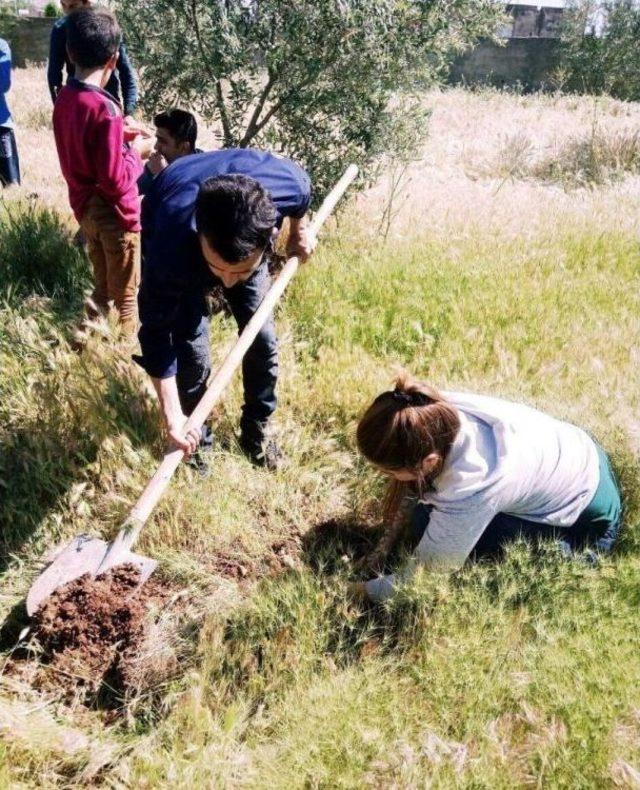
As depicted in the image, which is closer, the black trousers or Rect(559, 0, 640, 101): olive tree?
the black trousers

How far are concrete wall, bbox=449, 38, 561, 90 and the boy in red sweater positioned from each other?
21825 mm

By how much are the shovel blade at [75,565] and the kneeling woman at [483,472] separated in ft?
2.72

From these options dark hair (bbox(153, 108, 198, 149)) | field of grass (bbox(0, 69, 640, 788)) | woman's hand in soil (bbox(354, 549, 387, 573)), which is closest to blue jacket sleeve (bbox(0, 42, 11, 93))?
field of grass (bbox(0, 69, 640, 788))

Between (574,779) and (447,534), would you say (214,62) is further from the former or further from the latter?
(574,779)

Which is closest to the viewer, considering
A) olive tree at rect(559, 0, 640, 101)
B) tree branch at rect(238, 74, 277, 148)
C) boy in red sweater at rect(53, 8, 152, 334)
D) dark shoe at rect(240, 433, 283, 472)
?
dark shoe at rect(240, 433, 283, 472)

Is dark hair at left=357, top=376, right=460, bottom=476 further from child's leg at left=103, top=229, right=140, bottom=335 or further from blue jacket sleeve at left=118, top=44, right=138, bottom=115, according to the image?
blue jacket sleeve at left=118, top=44, right=138, bottom=115

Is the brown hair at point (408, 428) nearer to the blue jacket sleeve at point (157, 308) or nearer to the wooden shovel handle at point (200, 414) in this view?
the wooden shovel handle at point (200, 414)

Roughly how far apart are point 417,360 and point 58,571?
2195mm

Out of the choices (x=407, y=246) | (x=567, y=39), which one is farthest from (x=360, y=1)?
(x=567, y=39)

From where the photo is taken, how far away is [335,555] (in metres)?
2.65

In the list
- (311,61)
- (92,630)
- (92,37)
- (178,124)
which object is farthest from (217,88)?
(92,630)

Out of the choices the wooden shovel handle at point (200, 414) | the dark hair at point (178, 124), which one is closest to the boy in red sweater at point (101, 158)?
the dark hair at point (178, 124)

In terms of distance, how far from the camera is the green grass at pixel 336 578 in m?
1.89

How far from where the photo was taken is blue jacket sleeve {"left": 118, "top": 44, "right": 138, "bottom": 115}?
4.59 metres
